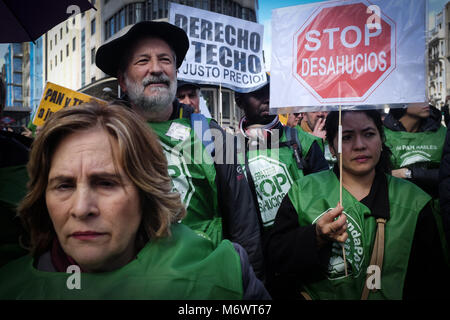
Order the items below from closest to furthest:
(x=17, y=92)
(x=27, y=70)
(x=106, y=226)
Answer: (x=106, y=226)
(x=27, y=70)
(x=17, y=92)

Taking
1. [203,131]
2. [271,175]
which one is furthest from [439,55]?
[203,131]

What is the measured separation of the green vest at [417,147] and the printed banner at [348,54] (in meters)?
1.35

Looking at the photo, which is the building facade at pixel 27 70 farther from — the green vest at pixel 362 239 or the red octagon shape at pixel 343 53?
the green vest at pixel 362 239

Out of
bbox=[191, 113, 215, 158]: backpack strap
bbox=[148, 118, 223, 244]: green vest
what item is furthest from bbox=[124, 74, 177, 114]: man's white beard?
bbox=[191, 113, 215, 158]: backpack strap

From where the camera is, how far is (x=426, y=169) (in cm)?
336

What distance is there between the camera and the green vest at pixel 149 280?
1.44 m

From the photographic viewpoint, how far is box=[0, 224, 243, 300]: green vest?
4.74 feet

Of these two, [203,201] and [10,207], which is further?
[203,201]

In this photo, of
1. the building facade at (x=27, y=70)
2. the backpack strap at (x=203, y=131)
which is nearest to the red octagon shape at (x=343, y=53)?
the backpack strap at (x=203, y=131)

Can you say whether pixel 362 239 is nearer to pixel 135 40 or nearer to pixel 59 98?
pixel 135 40

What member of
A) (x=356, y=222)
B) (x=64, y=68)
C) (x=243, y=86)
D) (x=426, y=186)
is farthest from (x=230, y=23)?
(x=426, y=186)

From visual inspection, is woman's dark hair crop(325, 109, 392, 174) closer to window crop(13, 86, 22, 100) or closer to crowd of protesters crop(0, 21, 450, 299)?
crowd of protesters crop(0, 21, 450, 299)

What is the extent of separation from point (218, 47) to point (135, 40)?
1114 mm
